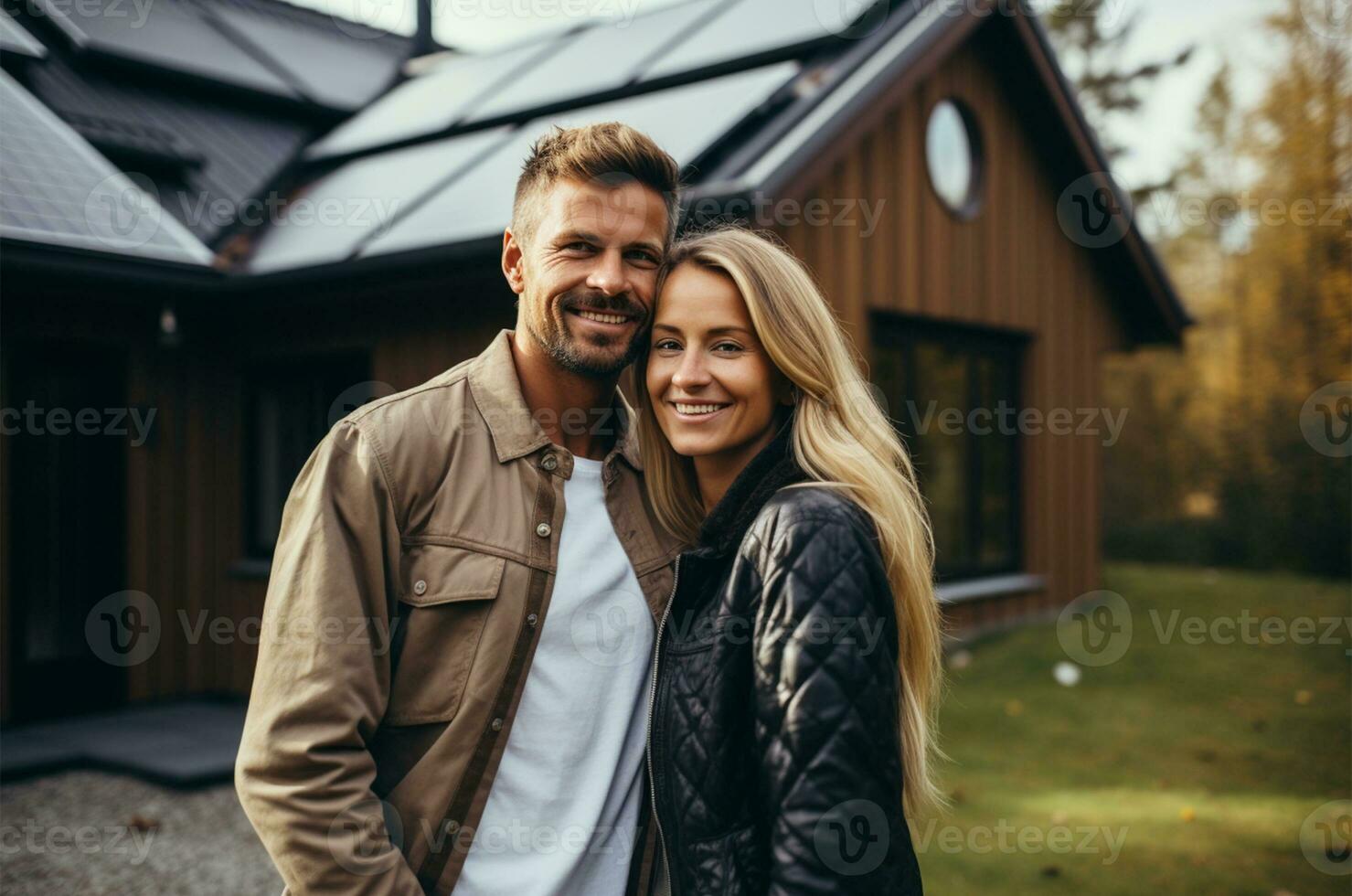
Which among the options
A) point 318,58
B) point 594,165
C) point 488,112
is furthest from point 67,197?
point 594,165

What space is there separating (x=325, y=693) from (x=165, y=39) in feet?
31.6

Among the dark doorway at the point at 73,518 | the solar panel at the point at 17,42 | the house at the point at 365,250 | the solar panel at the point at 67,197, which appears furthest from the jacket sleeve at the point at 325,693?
the solar panel at the point at 17,42

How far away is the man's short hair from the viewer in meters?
2.37

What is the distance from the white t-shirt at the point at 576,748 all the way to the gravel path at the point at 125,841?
10.6 ft

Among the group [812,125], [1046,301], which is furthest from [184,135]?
[1046,301]

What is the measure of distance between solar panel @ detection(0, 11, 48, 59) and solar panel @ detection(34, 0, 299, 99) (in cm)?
50

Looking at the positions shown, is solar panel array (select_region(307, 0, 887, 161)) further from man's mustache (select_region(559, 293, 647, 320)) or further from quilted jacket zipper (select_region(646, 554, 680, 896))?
quilted jacket zipper (select_region(646, 554, 680, 896))

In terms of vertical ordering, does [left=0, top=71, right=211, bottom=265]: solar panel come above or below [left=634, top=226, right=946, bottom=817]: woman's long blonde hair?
above

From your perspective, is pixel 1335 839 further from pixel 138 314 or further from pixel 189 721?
pixel 138 314

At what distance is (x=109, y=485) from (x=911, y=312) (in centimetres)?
633

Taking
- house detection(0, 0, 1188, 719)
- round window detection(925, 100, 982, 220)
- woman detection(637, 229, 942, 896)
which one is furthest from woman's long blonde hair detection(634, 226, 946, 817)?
round window detection(925, 100, 982, 220)

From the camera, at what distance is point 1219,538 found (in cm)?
1678

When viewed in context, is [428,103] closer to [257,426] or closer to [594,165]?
[257,426]

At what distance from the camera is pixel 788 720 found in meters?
1.81
